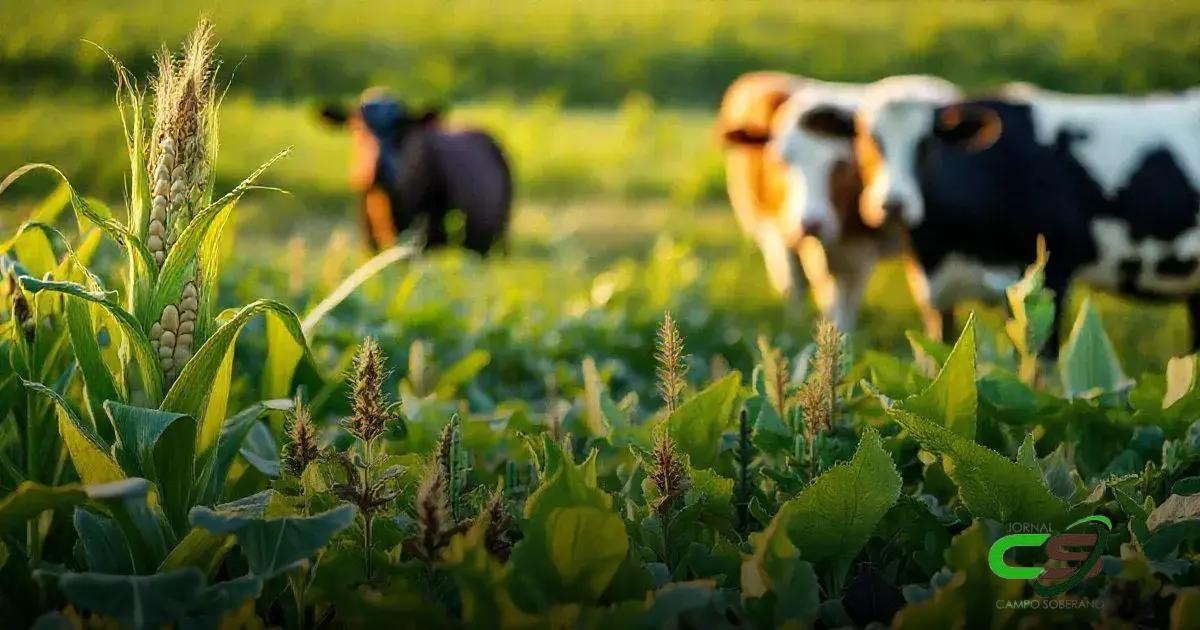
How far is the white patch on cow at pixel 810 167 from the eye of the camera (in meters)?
6.51

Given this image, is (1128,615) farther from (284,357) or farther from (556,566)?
(284,357)

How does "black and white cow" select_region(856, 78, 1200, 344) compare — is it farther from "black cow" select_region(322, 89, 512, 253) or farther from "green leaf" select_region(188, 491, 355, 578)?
"green leaf" select_region(188, 491, 355, 578)

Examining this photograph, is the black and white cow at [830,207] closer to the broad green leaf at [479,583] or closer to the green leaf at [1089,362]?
the green leaf at [1089,362]

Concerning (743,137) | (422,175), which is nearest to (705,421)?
(743,137)

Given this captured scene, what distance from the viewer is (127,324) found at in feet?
5.25

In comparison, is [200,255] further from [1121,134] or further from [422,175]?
[422,175]

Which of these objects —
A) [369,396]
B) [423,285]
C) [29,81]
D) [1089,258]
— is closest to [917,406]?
[369,396]

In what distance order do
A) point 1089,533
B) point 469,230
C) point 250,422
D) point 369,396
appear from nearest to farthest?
point 369,396 < point 1089,533 < point 250,422 < point 469,230

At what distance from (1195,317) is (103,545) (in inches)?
239

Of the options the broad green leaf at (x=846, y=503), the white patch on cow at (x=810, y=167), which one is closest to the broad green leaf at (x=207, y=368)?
the broad green leaf at (x=846, y=503)

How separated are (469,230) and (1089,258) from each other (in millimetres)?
4452

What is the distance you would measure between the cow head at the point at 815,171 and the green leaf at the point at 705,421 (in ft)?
15.5

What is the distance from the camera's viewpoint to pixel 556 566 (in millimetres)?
A: 1412

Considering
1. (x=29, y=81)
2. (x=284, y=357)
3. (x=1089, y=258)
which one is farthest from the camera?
(x=29, y=81)
